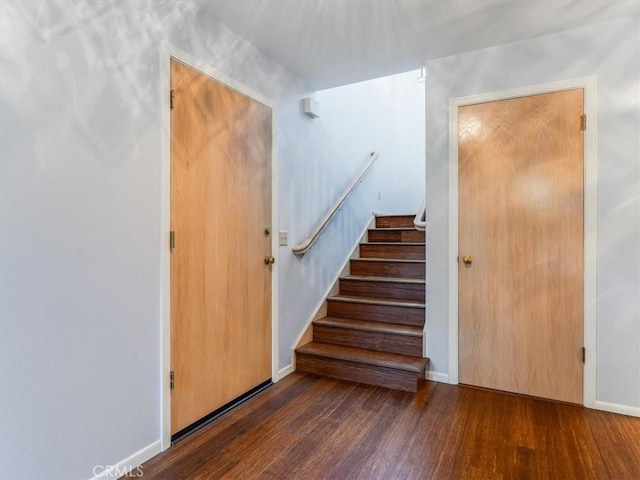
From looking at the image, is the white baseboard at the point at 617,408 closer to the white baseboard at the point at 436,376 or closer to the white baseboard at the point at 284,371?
the white baseboard at the point at 436,376

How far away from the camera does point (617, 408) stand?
2264 millimetres

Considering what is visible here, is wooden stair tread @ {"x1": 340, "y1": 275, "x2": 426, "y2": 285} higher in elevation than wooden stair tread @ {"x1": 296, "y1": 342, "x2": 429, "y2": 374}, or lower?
higher

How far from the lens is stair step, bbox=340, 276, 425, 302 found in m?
3.26

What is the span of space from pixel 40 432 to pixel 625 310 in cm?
304

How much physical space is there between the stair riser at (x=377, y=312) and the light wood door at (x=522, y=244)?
42 centimetres

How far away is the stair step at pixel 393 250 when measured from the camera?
3752 millimetres

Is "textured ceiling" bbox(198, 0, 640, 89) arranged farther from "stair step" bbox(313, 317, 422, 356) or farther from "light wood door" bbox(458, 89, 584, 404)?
"stair step" bbox(313, 317, 422, 356)

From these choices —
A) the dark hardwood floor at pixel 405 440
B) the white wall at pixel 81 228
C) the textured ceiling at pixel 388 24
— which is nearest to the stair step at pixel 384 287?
the dark hardwood floor at pixel 405 440

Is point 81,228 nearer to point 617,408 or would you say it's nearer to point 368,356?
point 368,356

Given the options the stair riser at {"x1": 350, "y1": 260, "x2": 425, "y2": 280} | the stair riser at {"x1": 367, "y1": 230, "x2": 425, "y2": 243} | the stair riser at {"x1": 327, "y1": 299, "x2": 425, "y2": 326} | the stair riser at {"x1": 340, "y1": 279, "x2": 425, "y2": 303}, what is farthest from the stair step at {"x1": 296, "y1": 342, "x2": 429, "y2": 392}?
the stair riser at {"x1": 367, "y1": 230, "x2": 425, "y2": 243}

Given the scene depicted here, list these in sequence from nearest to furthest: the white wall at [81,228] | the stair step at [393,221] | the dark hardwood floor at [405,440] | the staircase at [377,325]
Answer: the white wall at [81,228] < the dark hardwood floor at [405,440] < the staircase at [377,325] < the stair step at [393,221]

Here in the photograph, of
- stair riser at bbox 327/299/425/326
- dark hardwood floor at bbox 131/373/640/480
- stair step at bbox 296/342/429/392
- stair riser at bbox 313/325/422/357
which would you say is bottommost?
dark hardwood floor at bbox 131/373/640/480

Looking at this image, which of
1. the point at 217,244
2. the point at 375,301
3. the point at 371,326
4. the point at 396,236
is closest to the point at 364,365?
the point at 371,326

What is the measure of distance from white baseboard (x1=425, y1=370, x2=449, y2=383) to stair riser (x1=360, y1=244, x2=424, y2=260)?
127 centimetres
